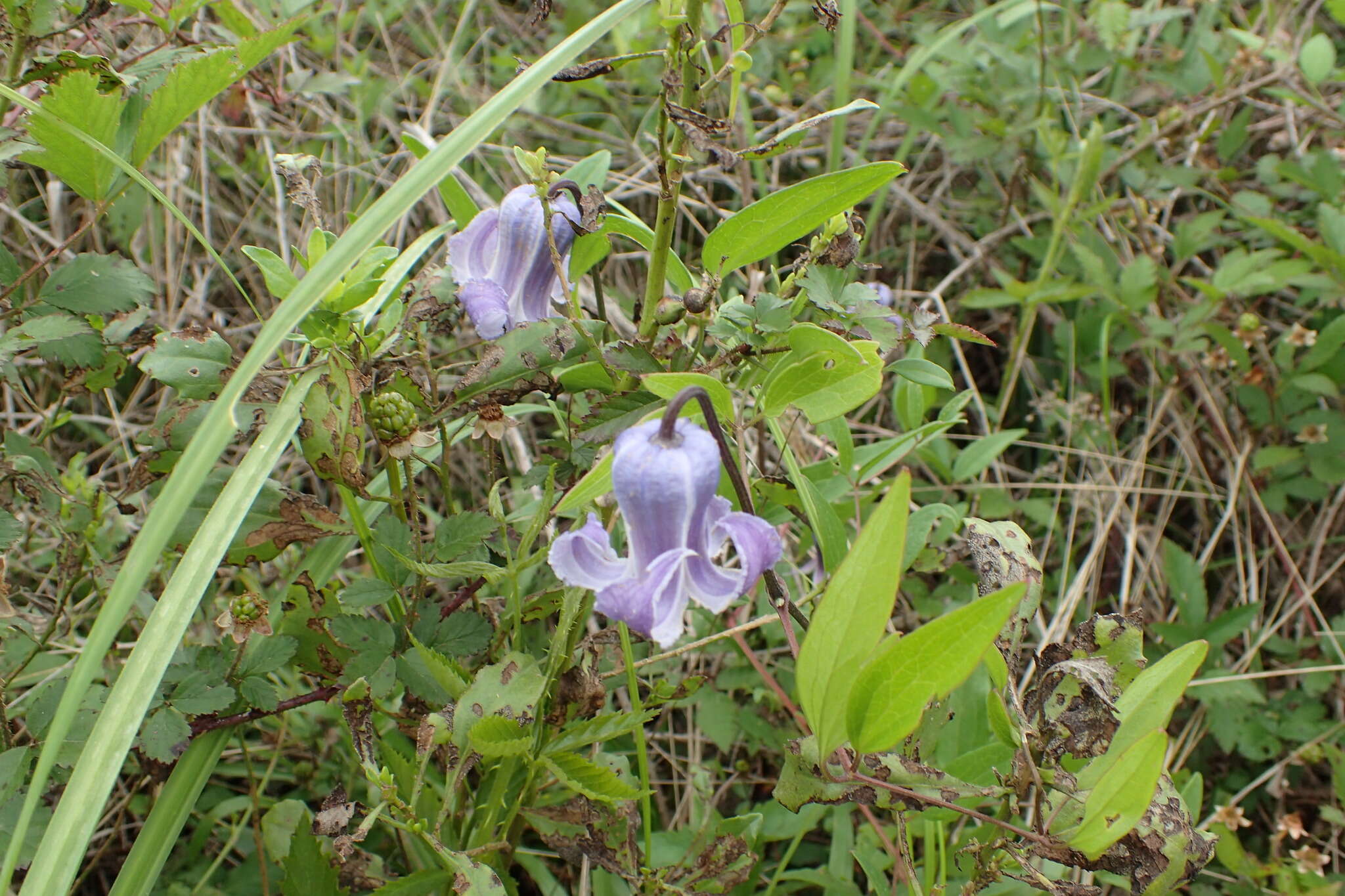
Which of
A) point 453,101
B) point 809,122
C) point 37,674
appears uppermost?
point 809,122

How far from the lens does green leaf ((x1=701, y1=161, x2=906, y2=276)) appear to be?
3.74 ft

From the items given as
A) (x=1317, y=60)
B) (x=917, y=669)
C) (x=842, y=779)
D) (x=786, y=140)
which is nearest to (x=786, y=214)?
(x=786, y=140)

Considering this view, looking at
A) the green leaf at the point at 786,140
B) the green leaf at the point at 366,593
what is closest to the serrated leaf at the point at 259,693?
the green leaf at the point at 366,593

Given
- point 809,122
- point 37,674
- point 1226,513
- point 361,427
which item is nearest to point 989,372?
point 1226,513

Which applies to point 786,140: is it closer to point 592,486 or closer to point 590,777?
point 592,486

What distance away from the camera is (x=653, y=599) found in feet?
3.37

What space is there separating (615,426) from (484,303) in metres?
0.29

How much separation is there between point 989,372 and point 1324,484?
33.3 inches

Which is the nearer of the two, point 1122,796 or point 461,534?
point 1122,796

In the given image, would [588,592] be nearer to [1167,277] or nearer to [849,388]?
[849,388]

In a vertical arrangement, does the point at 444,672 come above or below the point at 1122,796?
above

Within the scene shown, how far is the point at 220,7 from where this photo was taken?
71.5 inches

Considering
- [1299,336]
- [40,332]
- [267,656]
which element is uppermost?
[40,332]

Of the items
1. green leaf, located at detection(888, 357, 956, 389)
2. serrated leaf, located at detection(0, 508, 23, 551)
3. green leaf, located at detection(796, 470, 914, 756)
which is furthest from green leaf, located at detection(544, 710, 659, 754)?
serrated leaf, located at detection(0, 508, 23, 551)
